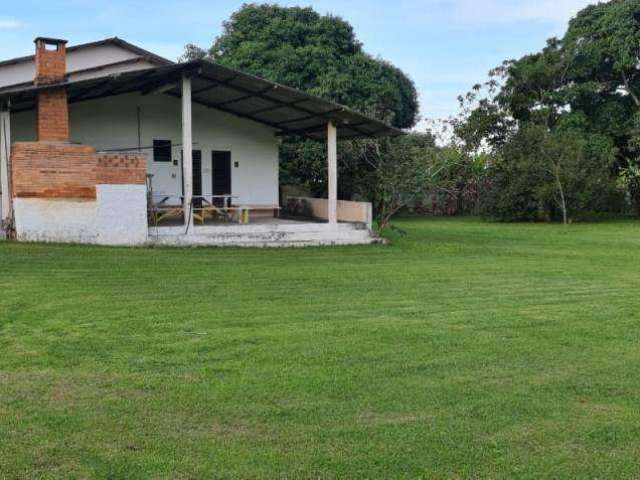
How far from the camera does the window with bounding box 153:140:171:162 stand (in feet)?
64.4

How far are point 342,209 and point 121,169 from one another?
639 cm

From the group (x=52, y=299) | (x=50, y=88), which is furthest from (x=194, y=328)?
(x=50, y=88)

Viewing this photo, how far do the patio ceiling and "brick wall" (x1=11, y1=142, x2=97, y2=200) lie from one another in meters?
1.33

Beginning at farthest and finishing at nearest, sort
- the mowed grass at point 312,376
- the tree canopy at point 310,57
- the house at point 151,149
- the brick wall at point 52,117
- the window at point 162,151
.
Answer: the tree canopy at point 310,57, the window at point 162,151, the brick wall at point 52,117, the house at point 151,149, the mowed grass at point 312,376

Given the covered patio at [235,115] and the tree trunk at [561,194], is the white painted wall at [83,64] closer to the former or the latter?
the covered patio at [235,115]

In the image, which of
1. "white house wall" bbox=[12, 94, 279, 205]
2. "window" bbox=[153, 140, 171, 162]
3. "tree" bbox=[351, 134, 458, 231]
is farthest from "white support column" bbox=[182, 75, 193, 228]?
"tree" bbox=[351, 134, 458, 231]

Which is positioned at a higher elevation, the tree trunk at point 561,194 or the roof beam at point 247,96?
the roof beam at point 247,96

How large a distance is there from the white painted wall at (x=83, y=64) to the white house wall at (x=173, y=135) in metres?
1.35

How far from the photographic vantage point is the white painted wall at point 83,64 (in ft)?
63.0

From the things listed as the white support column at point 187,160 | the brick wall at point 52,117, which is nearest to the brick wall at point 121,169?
the white support column at point 187,160

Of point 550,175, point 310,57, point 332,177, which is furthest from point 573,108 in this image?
point 332,177

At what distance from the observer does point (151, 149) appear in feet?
64.0

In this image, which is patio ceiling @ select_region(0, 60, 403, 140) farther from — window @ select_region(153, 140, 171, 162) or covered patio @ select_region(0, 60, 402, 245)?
window @ select_region(153, 140, 171, 162)

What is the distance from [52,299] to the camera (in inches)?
333
